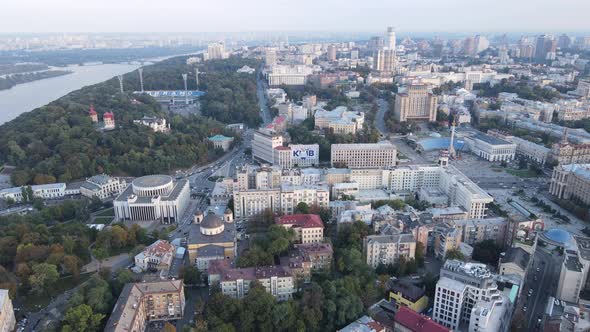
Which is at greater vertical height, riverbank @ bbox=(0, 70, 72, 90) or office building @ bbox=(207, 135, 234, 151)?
riverbank @ bbox=(0, 70, 72, 90)

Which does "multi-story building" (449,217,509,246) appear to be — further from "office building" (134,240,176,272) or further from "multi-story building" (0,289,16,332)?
"multi-story building" (0,289,16,332)

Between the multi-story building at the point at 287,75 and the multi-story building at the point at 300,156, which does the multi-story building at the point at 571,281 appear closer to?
the multi-story building at the point at 300,156

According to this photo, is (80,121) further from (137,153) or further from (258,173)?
(258,173)

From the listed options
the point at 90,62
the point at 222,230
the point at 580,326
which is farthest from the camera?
the point at 90,62

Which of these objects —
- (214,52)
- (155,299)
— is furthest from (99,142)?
(214,52)

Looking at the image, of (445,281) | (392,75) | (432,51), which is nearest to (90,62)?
(392,75)

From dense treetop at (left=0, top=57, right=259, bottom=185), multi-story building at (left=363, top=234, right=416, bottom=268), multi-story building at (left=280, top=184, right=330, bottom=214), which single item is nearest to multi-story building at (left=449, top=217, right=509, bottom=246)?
multi-story building at (left=363, top=234, right=416, bottom=268)
